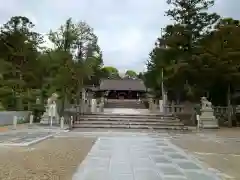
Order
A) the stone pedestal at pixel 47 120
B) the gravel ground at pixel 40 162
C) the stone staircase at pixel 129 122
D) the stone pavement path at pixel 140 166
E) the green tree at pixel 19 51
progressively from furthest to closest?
the green tree at pixel 19 51
the stone pedestal at pixel 47 120
the stone staircase at pixel 129 122
the stone pavement path at pixel 140 166
the gravel ground at pixel 40 162

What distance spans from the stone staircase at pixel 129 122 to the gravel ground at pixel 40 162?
1097cm

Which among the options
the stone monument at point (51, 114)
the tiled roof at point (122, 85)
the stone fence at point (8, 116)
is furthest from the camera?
the tiled roof at point (122, 85)

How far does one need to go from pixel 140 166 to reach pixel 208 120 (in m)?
16.3

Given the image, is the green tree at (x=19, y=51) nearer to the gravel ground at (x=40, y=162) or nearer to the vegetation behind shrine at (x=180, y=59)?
the vegetation behind shrine at (x=180, y=59)

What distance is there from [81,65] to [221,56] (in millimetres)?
10990

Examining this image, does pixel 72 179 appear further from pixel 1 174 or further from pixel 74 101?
pixel 74 101

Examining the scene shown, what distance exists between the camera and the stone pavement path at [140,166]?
7297mm

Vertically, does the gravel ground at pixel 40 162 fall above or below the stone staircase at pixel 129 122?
below

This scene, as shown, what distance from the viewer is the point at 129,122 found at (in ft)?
A: 79.4

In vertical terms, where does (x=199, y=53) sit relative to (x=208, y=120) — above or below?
above

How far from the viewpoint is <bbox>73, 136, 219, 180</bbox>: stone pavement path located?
730 centimetres

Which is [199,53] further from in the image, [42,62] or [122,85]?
[122,85]

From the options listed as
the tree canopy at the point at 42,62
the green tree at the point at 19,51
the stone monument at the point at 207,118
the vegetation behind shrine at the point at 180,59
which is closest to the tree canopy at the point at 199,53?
the vegetation behind shrine at the point at 180,59

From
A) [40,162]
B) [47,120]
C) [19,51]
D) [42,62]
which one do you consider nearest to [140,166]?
[40,162]
